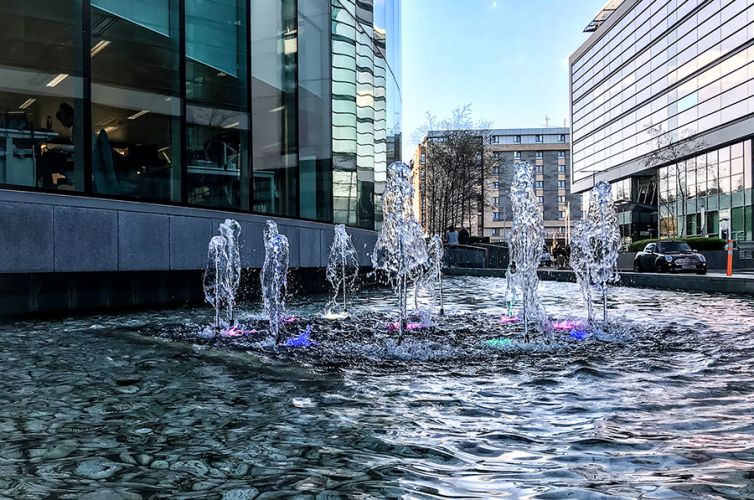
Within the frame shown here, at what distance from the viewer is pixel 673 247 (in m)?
26.2

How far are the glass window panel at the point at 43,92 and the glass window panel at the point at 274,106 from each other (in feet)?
13.1

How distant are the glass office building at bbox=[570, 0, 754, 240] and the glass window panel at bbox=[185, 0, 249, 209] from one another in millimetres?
28272

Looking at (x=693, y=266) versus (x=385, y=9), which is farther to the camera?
(x=693, y=266)

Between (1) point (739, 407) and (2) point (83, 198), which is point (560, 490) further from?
(2) point (83, 198)

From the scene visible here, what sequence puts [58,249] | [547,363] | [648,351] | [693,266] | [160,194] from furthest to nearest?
[693,266] < [160,194] < [58,249] < [648,351] < [547,363]

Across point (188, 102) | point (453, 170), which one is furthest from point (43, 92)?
point (453, 170)

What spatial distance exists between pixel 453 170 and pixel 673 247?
18.1 metres

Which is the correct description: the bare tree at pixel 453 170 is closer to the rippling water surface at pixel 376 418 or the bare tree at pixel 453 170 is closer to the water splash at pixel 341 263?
the water splash at pixel 341 263

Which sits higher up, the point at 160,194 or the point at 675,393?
the point at 160,194

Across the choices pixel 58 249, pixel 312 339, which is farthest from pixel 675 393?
pixel 58 249

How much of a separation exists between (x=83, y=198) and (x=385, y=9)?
16.4m

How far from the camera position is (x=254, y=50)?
539 inches

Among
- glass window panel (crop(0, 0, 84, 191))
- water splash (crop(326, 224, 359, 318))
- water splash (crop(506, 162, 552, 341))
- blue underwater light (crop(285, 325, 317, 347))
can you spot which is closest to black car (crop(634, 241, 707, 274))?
water splash (crop(326, 224, 359, 318))

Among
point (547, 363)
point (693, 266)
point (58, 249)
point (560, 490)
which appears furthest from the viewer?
point (693, 266)
